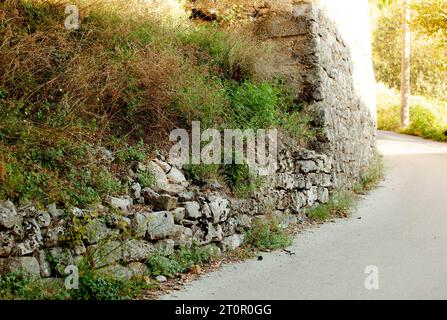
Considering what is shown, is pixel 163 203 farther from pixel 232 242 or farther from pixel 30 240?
pixel 30 240

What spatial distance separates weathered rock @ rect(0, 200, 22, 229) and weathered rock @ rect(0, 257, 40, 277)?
Answer: 270 mm

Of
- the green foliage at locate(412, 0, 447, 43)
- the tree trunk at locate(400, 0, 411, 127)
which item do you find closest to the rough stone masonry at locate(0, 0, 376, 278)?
the green foliage at locate(412, 0, 447, 43)

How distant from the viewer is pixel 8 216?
4.11 metres

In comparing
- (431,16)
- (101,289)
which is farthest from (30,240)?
(431,16)

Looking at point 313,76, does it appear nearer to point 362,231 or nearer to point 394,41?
point 362,231

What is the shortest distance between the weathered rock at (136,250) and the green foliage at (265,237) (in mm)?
1731

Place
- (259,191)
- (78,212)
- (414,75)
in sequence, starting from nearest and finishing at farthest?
(78,212) → (259,191) → (414,75)

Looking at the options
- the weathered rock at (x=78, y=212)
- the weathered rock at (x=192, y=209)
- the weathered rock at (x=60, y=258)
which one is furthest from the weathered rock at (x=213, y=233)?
the weathered rock at (x=60, y=258)

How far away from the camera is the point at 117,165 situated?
5.55m

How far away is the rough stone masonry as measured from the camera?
4348mm

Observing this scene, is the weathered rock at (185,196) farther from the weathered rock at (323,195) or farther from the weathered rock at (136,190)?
the weathered rock at (323,195)

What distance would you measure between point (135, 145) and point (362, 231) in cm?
372

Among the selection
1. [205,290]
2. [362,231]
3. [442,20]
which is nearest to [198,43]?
[362,231]

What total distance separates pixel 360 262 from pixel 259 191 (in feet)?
5.49
